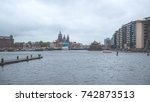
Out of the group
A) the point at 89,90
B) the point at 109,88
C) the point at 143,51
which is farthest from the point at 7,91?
the point at 143,51

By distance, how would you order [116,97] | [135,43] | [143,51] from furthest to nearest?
1. [135,43]
2. [143,51]
3. [116,97]

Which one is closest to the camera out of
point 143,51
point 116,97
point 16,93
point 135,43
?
point 116,97

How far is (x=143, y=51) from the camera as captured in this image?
578 ft

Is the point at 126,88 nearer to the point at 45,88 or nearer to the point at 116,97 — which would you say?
the point at 116,97

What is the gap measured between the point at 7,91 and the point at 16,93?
2.73 ft

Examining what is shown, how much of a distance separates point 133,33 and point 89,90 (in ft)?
619

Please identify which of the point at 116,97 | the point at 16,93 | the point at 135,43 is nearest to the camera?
the point at 116,97

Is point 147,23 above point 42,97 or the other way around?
above

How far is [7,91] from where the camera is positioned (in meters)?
13.1

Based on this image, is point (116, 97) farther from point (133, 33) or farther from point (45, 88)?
point (133, 33)

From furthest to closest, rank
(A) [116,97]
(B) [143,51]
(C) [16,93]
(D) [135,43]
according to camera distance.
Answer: (D) [135,43]
(B) [143,51]
(C) [16,93]
(A) [116,97]

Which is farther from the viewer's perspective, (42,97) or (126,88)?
(126,88)

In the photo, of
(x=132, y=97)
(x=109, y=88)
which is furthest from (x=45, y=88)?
(x=132, y=97)

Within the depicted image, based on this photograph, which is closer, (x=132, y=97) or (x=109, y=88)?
(x=132, y=97)
